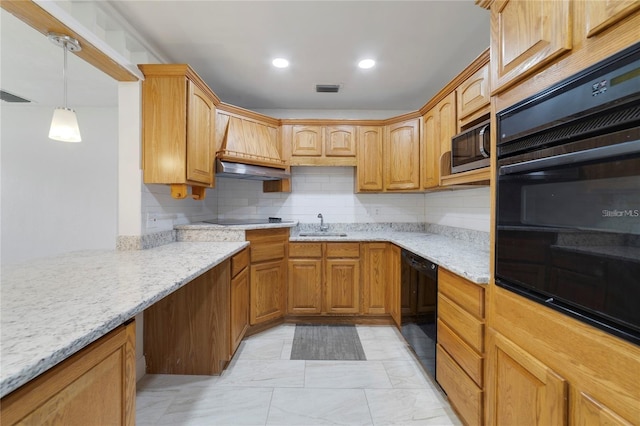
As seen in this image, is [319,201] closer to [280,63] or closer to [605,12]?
[280,63]

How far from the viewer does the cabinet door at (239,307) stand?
2111mm

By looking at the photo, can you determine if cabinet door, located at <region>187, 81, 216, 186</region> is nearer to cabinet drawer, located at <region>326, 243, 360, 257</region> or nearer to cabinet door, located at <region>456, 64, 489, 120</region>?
cabinet drawer, located at <region>326, 243, 360, 257</region>

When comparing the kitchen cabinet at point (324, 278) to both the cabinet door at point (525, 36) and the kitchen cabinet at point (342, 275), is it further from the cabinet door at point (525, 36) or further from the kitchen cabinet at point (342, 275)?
the cabinet door at point (525, 36)

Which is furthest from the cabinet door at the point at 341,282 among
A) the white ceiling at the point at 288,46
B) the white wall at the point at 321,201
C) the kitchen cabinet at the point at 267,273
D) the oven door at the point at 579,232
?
the white ceiling at the point at 288,46

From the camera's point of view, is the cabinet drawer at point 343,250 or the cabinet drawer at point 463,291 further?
the cabinet drawer at point 343,250

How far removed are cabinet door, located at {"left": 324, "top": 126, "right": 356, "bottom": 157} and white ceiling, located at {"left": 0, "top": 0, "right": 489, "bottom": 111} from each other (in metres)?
0.35

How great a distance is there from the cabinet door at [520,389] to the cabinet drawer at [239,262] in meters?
1.74

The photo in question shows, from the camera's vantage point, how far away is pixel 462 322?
4.73ft

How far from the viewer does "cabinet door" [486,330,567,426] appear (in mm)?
872

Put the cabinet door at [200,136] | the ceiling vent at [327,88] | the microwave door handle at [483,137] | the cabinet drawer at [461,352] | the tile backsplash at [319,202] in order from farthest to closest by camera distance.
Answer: the tile backsplash at [319,202], the ceiling vent at [327,88], the cabinet door at [200,136], the microwave door handle at [483,137], the cabinet drawer at [461,352]

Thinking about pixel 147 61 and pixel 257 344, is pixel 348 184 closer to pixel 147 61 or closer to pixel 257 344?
pixel 257 344

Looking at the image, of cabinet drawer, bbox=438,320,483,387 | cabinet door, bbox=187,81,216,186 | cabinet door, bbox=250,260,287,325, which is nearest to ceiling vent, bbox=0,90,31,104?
cabinet door, bbox=187,81,216,186

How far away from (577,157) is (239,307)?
2292 millimetres

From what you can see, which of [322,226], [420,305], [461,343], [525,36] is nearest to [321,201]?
[322,226]
